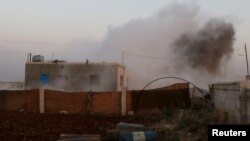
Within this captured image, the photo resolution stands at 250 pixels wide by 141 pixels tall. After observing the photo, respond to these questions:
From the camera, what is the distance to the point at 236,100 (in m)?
14.6

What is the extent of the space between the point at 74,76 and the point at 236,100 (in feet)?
91.0

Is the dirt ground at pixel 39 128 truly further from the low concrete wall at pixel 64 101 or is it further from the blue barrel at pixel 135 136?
the low concrete wall at pixel 64 101

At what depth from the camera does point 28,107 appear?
82.9 feet

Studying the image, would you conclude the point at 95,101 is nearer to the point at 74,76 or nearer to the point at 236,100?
the point at 236,100

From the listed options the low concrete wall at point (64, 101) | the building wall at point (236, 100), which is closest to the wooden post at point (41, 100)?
the low concrete wall at point (64, 101)

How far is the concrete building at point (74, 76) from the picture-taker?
41.0m

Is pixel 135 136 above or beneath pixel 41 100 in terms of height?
beneath

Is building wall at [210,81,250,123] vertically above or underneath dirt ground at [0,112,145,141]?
above

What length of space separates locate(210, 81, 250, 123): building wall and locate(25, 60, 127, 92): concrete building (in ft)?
73.7

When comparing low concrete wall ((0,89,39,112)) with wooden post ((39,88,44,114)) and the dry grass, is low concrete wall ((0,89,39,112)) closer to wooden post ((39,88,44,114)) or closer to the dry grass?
wooden post ((39,88,44,114))

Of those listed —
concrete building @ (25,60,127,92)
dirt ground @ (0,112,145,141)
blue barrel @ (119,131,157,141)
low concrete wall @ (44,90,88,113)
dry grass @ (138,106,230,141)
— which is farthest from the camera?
concrete building @ (25,60,127,92)

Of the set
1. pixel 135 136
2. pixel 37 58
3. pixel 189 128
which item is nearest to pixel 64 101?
pixel 189 128

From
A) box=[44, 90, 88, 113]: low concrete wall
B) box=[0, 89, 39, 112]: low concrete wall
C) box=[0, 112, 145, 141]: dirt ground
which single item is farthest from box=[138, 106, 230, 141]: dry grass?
box=[0, 89, 39, 112]: low concrete wall

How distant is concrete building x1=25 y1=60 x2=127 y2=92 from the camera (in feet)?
135
